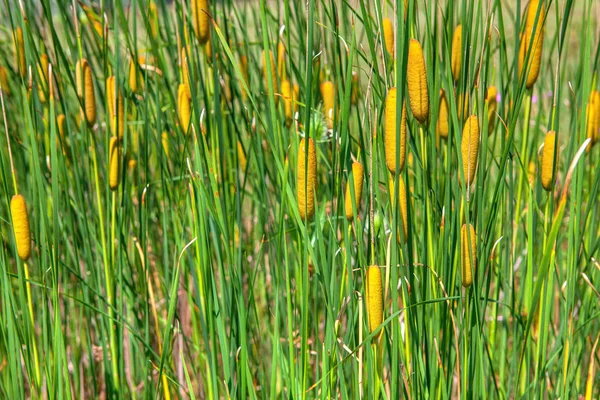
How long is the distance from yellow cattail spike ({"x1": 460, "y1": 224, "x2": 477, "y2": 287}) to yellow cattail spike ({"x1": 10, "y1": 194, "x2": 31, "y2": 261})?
0.55 metres

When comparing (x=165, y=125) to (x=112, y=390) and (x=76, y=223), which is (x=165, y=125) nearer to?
(x=76, y=223)

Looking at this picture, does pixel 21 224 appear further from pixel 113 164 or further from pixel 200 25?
pixel 200 25

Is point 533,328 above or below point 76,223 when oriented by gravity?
below

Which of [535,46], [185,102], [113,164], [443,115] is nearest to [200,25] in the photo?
[185,102]

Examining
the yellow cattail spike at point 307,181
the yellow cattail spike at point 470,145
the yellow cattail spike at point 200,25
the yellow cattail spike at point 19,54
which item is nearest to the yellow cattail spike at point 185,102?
the yellow cattail spike at point 200,25

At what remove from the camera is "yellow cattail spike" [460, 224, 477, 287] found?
32.7 inches

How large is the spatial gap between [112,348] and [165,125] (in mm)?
480

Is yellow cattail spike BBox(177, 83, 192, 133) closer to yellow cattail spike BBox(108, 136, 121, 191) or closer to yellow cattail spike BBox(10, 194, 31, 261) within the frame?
yellow cattail spike BBox(108, 136, 121, 191)

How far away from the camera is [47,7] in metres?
1.07

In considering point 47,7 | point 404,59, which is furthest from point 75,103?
point 404,59

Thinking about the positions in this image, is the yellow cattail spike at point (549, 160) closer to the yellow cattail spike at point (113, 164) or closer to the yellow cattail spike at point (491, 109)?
the yellow cattail spike at point (491, 109)

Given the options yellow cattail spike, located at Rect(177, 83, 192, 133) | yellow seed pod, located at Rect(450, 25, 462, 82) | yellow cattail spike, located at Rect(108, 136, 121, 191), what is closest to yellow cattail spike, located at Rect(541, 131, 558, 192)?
yellow seed pod, located at Rect(450, 25, 462, 82)

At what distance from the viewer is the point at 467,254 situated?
0.86m

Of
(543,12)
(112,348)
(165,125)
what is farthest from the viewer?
(165,125)
